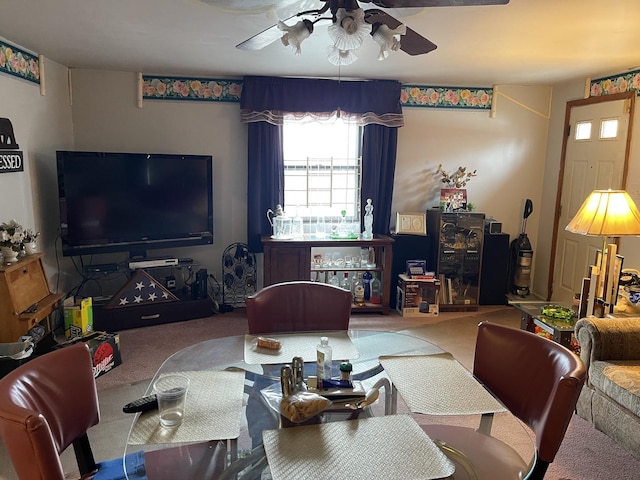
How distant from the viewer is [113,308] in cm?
399

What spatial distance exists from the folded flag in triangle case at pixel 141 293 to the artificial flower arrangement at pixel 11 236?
1.07m

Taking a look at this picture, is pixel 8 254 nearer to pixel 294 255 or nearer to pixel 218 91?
pixel 294 255

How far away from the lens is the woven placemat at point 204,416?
1415 millimetres

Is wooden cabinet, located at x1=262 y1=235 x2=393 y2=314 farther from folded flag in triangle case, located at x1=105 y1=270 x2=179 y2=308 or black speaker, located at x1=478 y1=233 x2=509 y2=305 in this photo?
black speaker, located at x1=478 y1=233 x2=509 y2=305

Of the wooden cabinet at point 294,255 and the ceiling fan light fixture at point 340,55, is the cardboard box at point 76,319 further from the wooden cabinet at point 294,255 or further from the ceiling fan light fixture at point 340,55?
the ceiling fan light fixture at point 340,55

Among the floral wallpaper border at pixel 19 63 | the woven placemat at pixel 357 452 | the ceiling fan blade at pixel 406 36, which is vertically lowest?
the woven placemat at pixel 357 452

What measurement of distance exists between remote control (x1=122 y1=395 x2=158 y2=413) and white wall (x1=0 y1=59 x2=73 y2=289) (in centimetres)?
Result: 234

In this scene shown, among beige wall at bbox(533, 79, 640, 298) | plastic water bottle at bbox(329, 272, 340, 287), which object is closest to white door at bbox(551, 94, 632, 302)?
beige wall at bbox(533, 79, 640, 298)

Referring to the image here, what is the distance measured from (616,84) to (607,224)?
1.94m

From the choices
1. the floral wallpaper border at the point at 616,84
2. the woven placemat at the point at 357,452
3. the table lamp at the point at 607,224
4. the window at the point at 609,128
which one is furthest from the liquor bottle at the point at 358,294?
the woven placemat at the point at 357,452

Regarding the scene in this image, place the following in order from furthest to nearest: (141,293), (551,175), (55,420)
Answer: (551,175) → (141,293) → (55,420)

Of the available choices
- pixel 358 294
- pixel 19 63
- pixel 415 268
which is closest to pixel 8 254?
pixel 19 63

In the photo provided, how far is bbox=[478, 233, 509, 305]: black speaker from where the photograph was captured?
15.7 ft

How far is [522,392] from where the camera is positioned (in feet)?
5.69
